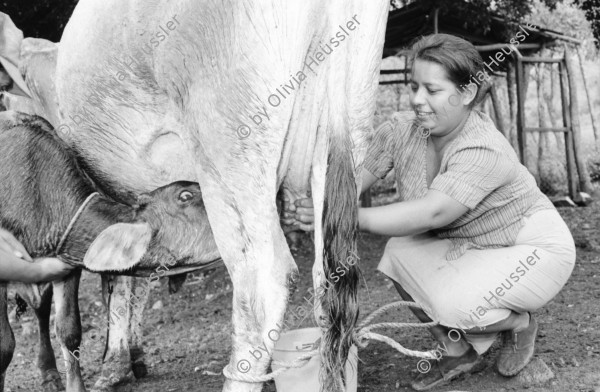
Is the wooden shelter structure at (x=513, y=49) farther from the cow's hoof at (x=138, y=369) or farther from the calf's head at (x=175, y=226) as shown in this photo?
the calf's head at (x=175, y=226)

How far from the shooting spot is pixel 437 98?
3.26m

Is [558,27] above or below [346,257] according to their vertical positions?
above

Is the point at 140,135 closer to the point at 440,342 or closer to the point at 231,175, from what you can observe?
the point at 231,175

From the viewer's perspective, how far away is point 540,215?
3414mm

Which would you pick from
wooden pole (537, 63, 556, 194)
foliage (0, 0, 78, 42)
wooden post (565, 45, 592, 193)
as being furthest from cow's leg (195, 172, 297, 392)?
wooden pole (537, 63, 556, 194)

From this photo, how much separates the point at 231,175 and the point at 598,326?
2.44 m

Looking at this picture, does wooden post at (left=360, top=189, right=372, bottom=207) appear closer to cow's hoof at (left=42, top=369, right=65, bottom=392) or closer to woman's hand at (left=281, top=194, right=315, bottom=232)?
cow's hoof at (left=42, top=369, right=65, bottom=392)

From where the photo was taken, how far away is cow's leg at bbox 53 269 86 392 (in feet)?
12.1

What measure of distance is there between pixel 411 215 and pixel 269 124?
2.38ft

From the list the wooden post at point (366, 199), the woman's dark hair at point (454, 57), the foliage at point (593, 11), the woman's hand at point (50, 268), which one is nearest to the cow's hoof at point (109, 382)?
the woman's hand at point (50, 268)

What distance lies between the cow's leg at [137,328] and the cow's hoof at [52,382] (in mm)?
434

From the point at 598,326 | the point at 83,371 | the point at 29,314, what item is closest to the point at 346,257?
the point at 598,326

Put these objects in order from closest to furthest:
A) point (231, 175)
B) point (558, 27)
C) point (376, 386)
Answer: point (231, 175)
point (376, 386)
point (558, 27)

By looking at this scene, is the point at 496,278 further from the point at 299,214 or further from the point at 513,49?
the point at 513,49
